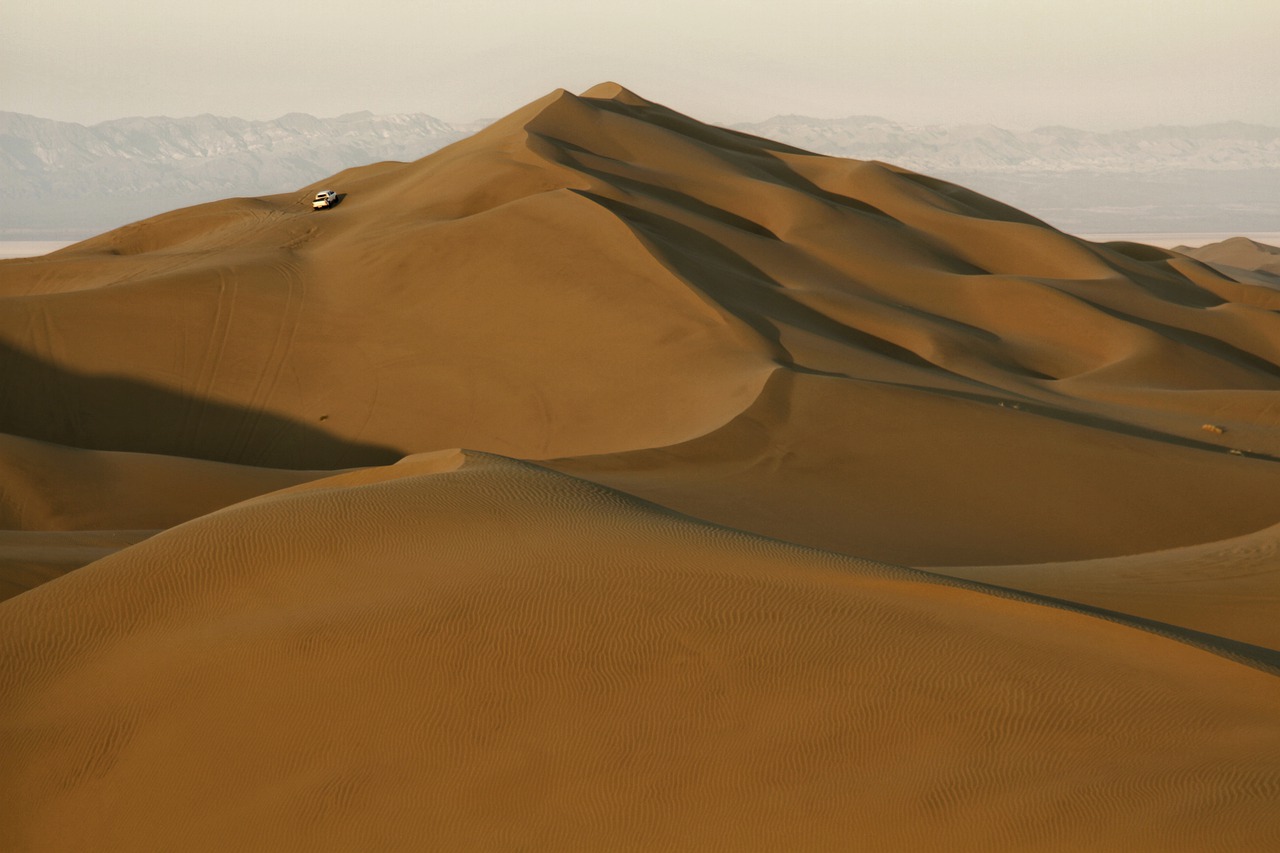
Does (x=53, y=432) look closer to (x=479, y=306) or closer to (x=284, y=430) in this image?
(x=284, y=430)

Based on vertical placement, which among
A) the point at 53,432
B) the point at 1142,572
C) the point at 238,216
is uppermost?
the point at 238,216

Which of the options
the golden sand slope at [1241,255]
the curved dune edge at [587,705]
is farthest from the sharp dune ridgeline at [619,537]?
the golden sand slope at [1241,255]

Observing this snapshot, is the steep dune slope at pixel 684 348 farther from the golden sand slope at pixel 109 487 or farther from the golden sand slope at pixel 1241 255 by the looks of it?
the golden sand slope at pixel 1241 255

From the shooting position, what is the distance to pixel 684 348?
57.9 ft

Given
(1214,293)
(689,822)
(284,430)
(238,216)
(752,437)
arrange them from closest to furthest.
Answer: (689,822)
(752,437)
(284,430)
(238,216)
(1214,293)

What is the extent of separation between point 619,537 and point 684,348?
1084cm

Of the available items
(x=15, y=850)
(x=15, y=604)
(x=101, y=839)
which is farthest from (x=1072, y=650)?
(x=15, y=604)

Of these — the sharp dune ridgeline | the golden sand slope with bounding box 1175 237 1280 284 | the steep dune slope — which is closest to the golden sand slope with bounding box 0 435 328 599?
the sharp dune ridgeline

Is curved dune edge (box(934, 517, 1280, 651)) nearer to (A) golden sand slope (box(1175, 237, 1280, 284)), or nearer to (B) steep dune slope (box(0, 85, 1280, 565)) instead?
(B) steep dune slope (box(0, 85, 1280, 565))

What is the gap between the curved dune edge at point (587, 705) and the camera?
4.65m

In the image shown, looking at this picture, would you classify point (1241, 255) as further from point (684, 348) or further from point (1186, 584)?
point (1186, 584)

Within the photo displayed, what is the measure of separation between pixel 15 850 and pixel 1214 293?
32.2 m

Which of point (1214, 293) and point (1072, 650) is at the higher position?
point (1214, 293)

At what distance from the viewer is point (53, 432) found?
60.8ft
